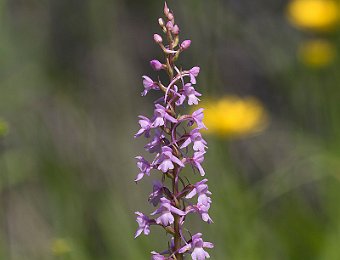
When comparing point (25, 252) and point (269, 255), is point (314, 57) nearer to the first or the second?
point (269, 255)

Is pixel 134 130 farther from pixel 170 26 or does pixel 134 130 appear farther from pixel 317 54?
pixel 170 26

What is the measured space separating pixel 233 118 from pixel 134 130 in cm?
197

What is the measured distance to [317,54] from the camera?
4.63 meters

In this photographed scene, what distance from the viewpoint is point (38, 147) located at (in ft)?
14.4

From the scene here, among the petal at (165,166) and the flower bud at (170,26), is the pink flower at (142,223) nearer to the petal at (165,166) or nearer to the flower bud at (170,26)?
the petal at (165,166)

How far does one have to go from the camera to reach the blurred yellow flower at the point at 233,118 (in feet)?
13.9

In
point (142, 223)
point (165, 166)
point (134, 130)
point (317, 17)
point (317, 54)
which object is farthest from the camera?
point (134, 130)

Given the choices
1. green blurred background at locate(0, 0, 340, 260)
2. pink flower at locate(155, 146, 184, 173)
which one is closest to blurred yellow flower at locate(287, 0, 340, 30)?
green blurred background at locate(0, 0, 340, 260)

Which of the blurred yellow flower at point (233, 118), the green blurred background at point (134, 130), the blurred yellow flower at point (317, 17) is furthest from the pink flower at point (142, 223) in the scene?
the blurred yellow flower at point (317, 17)

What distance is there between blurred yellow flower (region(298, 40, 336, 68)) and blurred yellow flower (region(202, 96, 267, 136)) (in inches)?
14.8

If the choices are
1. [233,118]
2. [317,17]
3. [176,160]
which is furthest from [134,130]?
[176,160]

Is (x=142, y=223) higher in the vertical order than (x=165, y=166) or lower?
lower

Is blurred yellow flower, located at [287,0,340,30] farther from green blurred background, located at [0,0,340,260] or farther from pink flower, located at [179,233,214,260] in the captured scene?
pink flower, located at [179,233,214,260]

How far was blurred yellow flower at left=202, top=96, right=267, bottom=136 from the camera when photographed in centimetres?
422
